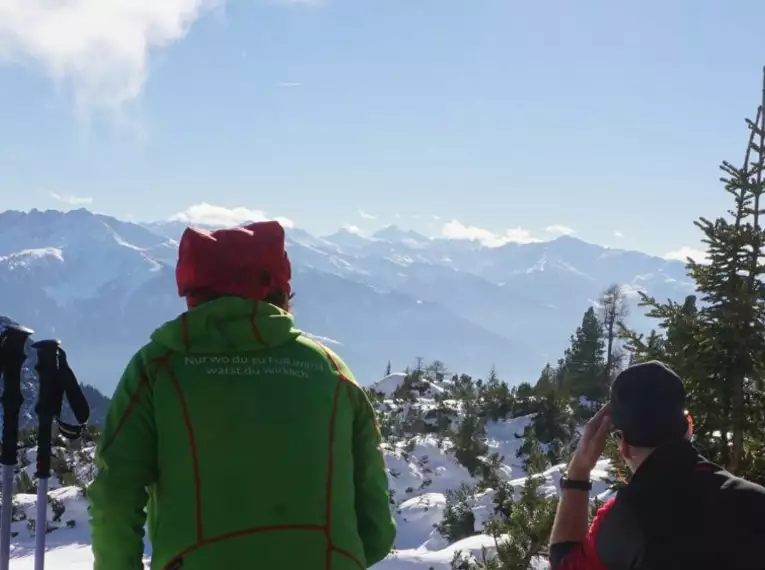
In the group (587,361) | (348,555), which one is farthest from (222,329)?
(587,361)

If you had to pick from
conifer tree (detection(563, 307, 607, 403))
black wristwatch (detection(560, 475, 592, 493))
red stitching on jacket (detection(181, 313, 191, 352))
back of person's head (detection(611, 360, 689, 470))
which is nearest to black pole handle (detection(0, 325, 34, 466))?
red stitching on jacket (detection(181, 313, 191, 352))

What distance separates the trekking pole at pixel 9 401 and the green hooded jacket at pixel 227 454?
1.69 metres

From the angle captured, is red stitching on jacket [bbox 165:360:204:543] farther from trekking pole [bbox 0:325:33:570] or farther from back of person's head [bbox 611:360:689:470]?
trekking pole [bbox 0:325:33:570]

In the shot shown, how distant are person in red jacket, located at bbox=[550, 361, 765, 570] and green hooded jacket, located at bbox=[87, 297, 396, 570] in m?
0.88

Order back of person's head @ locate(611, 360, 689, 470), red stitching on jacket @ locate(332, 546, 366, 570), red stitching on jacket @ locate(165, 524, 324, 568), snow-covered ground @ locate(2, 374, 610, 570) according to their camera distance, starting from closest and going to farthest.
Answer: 1. red stitching on jacket @ locate(165, 524, 324, 568)
2. red stitching on jacket @ locate(332, 546, 366, 570)
3. back of person's head @ locate(611, 360, 689, 470)
4. snow-covered ground @ locate(2, 374, 610, 570)

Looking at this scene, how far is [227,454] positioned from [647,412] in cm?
145

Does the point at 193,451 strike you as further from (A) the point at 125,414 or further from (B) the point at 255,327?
(B) the point at 255,327

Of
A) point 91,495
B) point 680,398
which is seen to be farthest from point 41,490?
point 680,398

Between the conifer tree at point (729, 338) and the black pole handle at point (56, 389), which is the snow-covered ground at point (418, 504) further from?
the black pole handle at point (56, 389)

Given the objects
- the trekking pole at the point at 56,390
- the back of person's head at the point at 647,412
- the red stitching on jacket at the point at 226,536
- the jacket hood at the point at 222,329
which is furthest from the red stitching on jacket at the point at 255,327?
the trekking pole at the point at 56,390

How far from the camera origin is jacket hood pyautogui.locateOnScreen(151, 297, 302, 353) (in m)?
2.11

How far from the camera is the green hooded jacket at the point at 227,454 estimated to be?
1980 mm

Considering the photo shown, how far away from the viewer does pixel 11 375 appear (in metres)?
3.48

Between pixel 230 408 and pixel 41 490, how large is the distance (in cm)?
228
